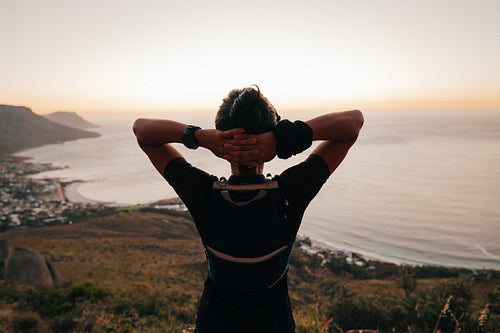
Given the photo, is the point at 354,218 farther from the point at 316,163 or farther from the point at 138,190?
the point at 138,190

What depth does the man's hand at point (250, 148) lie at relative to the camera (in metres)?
1.10

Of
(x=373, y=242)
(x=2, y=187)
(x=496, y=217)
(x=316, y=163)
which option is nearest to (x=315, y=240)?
(x=373, y=242)

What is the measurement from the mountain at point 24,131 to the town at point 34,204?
7569cm

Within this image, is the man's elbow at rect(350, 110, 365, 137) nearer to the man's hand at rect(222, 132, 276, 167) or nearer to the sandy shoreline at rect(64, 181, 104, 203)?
the man's hand at rect(222, 132, 276, 167)

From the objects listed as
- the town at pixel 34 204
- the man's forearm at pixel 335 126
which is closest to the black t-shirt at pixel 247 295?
the man's forearm at pixel 335 126

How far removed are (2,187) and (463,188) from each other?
121 metres

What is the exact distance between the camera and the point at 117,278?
1986 cm

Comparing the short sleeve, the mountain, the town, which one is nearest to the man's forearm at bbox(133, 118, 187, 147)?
the short sleeve

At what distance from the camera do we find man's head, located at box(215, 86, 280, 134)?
43.6 inches

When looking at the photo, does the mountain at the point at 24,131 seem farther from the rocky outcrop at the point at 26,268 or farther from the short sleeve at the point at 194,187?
the short sleeve at the point at 194,187

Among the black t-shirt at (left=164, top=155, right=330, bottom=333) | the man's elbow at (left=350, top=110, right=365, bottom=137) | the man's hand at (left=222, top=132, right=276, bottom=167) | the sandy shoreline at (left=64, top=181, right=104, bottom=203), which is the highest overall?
the man's elbow at (left=350, top=110, right=365, bottom=137)

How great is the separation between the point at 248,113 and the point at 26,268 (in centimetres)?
2667

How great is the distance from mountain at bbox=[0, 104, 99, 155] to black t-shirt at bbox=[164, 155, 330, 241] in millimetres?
180181

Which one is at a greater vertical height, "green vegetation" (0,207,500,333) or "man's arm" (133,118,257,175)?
"man's arm" (133,118,257,175)
